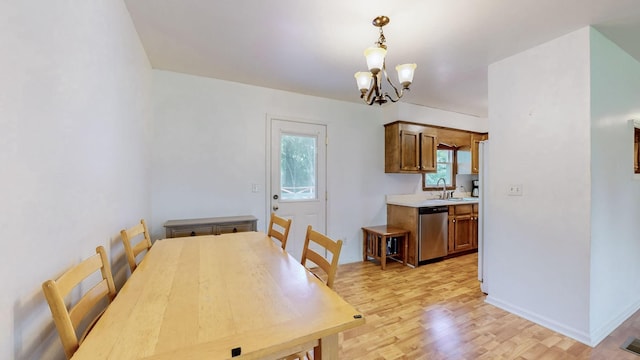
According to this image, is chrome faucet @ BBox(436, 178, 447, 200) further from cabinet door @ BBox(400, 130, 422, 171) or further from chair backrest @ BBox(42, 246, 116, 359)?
chair backrest @ BBox(42, 246, 116, 359)

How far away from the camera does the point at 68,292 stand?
871mm

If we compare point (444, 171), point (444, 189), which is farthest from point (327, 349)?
point (444, 171)

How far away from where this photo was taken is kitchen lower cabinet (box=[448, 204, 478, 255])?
3916 millimetres

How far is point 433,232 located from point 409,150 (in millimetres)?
1234

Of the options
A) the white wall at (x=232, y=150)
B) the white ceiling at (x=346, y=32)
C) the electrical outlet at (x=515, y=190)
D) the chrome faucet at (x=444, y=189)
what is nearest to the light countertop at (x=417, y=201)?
the chrome faucet at (x=444, y=189)

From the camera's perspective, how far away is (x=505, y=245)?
2.48 m

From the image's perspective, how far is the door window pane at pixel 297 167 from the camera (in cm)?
342

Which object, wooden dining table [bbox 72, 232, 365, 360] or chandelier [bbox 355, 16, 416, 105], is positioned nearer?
wooden dining table [bbox 72, 232, 365, 360]

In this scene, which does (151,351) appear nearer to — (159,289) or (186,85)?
(159,289)

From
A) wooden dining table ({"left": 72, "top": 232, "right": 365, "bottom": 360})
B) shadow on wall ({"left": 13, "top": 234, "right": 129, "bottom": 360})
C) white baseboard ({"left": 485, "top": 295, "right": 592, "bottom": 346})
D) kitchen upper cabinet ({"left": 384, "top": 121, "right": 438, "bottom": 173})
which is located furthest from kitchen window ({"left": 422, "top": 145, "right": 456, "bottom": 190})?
shadow on wall ({"left": 13, "top": 234, "right": 129, "bottom": 360})

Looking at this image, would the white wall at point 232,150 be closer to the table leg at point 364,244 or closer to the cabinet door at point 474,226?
the table leg at point 364,244

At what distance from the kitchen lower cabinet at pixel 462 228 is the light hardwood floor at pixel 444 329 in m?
0.89

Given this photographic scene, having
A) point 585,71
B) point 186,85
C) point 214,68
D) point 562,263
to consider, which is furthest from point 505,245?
point 186,85

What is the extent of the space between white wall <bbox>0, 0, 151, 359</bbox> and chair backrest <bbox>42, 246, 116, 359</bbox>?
0.08 metres
